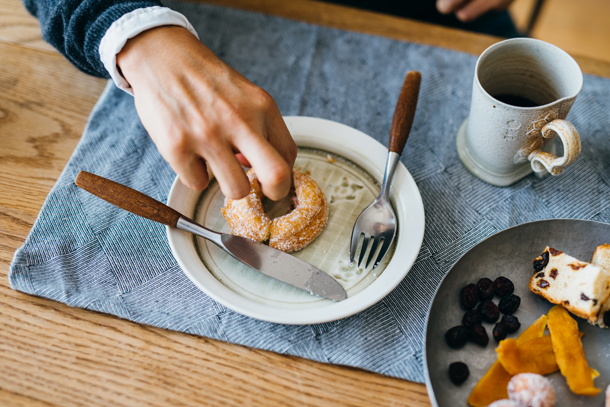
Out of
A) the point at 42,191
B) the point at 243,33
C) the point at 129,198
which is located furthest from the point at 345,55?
the point at 42,191

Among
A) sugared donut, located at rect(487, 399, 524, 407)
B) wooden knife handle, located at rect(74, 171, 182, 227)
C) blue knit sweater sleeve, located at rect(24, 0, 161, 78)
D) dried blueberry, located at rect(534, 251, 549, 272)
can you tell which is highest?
blue knit sweater sleeve, located at rect(24, 0, 161, 78)

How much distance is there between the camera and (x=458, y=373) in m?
0.79

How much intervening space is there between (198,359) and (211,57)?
62cm

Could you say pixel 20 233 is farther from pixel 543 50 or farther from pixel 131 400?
pixel 543 50

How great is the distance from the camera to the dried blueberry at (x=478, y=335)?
83 cm

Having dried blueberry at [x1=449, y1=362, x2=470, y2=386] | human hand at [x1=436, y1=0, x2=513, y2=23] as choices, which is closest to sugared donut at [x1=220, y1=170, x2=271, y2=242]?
dried blueberry at [x1=449, y1=362, x2=470, y2=386]

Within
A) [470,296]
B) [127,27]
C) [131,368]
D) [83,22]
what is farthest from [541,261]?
[83,22]

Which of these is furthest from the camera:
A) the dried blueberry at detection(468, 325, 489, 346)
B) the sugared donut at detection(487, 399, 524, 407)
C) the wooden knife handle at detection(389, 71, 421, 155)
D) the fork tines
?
the wooden knife handle at detection(389, 71, 421, 155)

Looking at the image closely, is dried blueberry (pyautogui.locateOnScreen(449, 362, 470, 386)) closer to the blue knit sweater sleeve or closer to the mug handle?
the mug handle

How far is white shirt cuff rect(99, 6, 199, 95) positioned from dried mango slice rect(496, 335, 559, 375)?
913 millimetres

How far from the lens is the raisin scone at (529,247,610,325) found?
79cm

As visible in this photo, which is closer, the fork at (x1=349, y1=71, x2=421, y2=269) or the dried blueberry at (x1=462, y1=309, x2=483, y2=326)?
the dried blueberry at (x1=462, y1=309, x2=483, y2=326)

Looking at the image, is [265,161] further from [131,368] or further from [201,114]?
[131,368]

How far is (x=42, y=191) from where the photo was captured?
107cm
